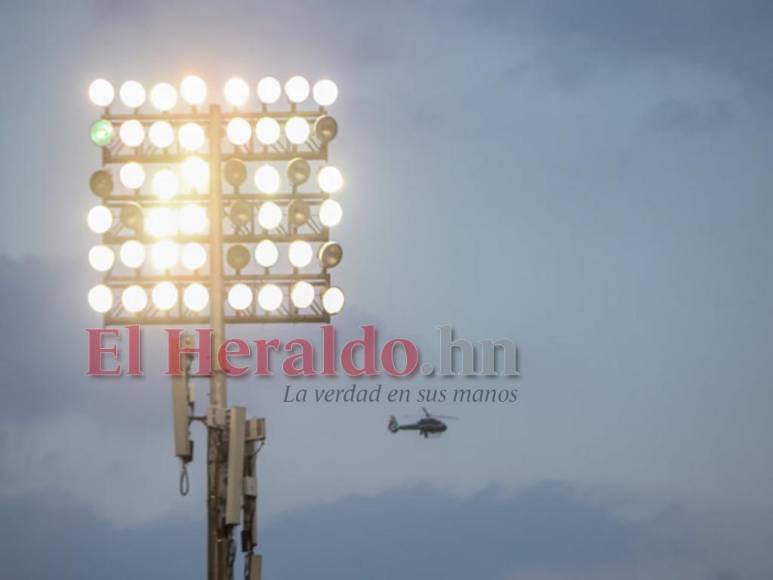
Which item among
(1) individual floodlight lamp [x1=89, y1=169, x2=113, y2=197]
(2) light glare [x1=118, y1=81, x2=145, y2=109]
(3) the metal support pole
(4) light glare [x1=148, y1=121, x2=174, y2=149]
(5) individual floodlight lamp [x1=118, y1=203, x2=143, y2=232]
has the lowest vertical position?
(3) the metal support pole

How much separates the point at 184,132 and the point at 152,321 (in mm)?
3104

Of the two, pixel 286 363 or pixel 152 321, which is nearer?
pixel 152 321

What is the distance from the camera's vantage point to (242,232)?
27531mm

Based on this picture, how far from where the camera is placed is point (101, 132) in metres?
27.8

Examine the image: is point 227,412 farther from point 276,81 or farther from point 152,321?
point 276,81

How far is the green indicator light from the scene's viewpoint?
27.8 metres

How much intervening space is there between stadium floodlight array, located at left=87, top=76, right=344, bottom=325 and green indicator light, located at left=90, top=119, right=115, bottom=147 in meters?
0.02

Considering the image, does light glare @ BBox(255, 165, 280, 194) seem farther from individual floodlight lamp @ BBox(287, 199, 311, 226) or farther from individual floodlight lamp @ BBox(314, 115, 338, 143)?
individual floodlight lamp @ BBox(314, 115, 338, 143)

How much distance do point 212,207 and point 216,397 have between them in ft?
9.98

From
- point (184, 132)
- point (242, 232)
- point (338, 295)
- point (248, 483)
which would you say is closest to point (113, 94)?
point (184, 132)

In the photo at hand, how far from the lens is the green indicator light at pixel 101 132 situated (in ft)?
91.1

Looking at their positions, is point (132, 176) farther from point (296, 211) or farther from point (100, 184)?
point (296, 211)

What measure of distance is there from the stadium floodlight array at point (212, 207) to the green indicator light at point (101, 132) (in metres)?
0.02

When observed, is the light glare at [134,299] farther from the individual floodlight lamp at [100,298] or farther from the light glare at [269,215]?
the light glare at [269,215]
